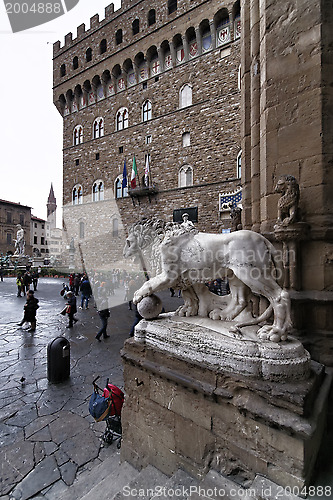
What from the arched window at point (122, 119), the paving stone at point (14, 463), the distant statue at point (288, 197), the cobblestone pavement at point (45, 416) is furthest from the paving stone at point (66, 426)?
the arched window at point (122, 119)

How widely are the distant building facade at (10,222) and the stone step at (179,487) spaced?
49.8 m

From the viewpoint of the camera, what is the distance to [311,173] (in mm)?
2490

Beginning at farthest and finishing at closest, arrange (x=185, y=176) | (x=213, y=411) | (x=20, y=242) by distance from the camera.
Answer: (x=20, y=242) < (x=185, y=176) < (x=213, y=411)

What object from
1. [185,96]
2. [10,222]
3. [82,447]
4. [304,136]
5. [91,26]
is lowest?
[82,447]

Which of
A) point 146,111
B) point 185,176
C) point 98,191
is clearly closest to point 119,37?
point 146,111

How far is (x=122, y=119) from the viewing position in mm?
21656

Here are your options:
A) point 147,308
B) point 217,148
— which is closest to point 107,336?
point 147,308

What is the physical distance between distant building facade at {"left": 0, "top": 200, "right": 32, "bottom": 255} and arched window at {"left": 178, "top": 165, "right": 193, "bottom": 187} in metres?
37.7

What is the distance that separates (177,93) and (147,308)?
65.6ft

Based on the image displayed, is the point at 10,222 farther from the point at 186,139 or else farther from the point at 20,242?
the point at 186,139

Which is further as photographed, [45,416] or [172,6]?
[172,6]

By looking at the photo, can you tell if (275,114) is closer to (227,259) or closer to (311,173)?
(311,173)

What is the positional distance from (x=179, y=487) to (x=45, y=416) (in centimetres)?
240

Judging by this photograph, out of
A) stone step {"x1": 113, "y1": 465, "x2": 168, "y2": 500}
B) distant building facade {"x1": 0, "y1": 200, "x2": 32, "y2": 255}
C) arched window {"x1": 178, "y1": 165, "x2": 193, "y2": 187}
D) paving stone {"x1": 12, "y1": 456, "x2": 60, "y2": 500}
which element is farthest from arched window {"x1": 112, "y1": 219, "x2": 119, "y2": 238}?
distant building facade {"x1": 0, "y1": 200, "x2": 32, "y2": 255}
